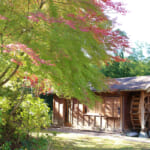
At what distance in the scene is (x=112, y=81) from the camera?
18.0 feet

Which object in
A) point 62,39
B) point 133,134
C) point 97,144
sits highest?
point 62,39

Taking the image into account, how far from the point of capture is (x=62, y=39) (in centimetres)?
411

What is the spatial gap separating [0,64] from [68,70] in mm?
1478

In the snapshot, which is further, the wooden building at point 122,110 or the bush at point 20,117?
the wooden building at point 122,110

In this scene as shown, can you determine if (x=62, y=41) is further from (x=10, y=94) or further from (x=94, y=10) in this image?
(x=10, y=94)

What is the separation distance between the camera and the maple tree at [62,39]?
4.10 meters

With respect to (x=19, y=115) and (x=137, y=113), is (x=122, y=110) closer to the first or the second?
(x=137, y=113)

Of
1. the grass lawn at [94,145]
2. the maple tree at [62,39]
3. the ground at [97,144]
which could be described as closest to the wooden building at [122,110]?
the ground at [97,144]

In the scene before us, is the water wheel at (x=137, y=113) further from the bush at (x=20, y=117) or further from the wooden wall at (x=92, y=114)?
the bush at (x=20, y=117)

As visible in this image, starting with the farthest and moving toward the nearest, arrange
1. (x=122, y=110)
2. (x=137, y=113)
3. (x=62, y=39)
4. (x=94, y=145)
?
(x=122, y=110) → (x=137, y=113) → (x=94, y=145) → (x=62, y=39)

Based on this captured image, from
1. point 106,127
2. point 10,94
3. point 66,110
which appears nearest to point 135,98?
point 106,127

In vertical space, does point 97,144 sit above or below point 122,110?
below

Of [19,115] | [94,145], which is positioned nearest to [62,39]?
[19,115]

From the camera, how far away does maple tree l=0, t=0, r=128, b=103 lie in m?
4.10
